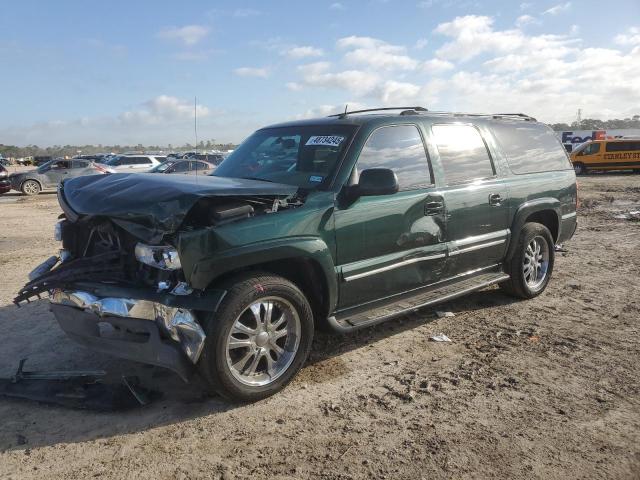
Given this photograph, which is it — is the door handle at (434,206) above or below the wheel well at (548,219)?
above

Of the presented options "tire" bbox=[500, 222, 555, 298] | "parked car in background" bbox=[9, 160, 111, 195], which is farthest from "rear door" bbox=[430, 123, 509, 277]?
"parked car in background" bbox=[9, 160, 111, 195]

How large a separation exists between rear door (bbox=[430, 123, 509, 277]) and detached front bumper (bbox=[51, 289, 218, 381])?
98.8 inches

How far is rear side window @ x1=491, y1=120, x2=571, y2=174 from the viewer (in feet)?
17.8

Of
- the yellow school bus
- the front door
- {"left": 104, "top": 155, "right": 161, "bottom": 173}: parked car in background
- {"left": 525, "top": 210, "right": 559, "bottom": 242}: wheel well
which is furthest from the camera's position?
the yellow school bus

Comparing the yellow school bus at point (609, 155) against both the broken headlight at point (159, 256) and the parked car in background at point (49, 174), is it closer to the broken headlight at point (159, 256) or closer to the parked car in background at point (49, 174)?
the parked car in background at point (49, 174)

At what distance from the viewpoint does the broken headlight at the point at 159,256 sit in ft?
10.1

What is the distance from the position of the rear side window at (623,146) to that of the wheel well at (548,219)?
82.3ft

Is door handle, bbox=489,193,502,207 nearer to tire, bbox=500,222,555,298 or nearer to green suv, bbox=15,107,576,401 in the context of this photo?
green suv, bbox=15,107,576,401

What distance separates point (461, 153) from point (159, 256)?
9.97 feet

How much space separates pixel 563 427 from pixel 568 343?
1.50 metres

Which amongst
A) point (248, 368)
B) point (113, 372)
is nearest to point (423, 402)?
point (248, 368)

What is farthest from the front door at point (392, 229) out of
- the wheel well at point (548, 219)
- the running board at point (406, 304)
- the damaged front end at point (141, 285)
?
the wheel well at point (548, 219)

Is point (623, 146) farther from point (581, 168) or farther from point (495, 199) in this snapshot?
point (495, 199)

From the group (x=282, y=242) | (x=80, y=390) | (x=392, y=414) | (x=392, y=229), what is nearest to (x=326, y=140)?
(x=392, y=229)
